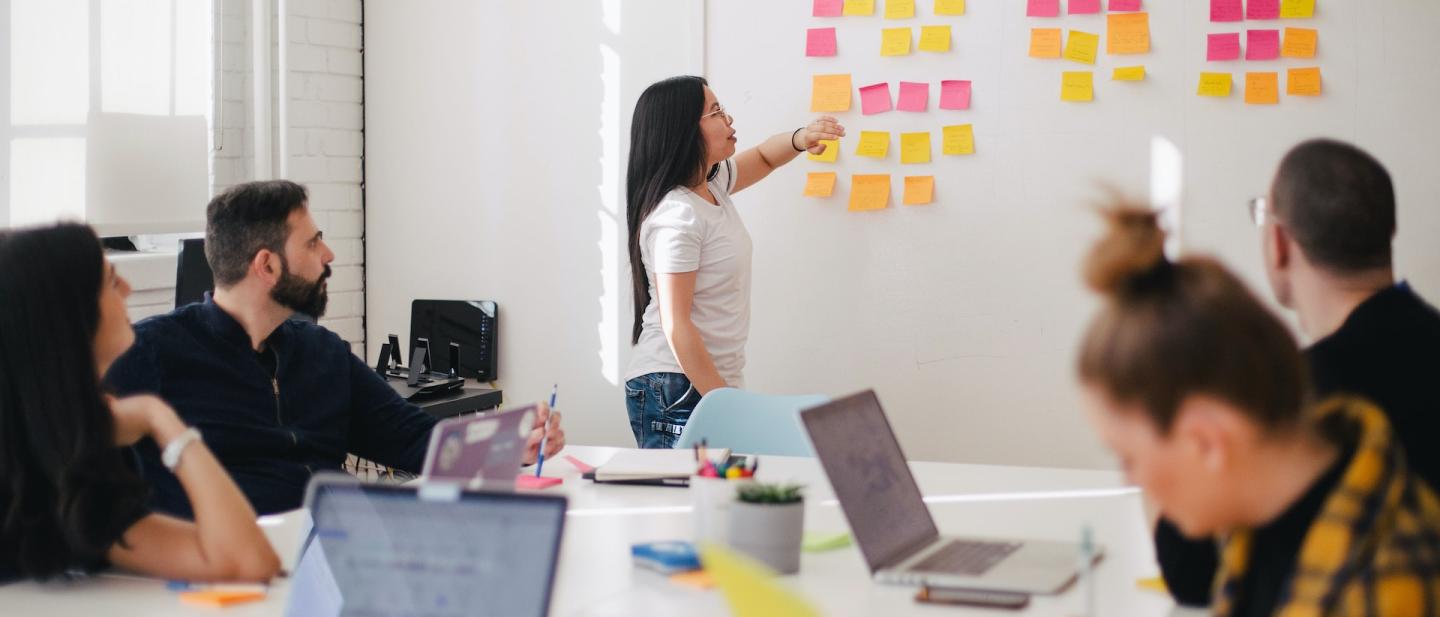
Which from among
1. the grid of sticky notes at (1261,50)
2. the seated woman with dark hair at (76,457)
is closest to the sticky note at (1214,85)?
the grid of sticky notes at (1261,50)

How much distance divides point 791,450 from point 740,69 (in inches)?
55.6

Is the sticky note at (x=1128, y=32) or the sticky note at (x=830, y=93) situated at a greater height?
the sticky note at (x=1128, y=32)

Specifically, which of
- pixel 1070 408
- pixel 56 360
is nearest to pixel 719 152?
pixel 1070 408

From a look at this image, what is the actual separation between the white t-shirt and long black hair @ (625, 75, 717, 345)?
0.04 metres

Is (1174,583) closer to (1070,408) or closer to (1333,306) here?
(1333,306)

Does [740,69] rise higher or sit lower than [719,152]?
higher

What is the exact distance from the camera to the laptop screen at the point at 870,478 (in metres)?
1.69

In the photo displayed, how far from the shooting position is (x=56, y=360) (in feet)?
5.51

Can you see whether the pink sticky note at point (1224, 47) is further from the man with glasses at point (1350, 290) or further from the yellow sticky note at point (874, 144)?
the man with glasses at point (1350, 290)

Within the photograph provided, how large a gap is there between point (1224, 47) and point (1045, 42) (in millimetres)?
439

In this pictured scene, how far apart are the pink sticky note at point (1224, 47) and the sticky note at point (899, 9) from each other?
0.77 m

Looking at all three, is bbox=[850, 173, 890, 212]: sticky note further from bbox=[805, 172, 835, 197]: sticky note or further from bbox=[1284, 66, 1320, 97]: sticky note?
bbox=[1284, 66, 1320, 97]: sticky note

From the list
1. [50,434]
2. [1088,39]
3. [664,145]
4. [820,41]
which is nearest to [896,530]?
[50,434]

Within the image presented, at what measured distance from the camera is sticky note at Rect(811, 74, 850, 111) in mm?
3637
